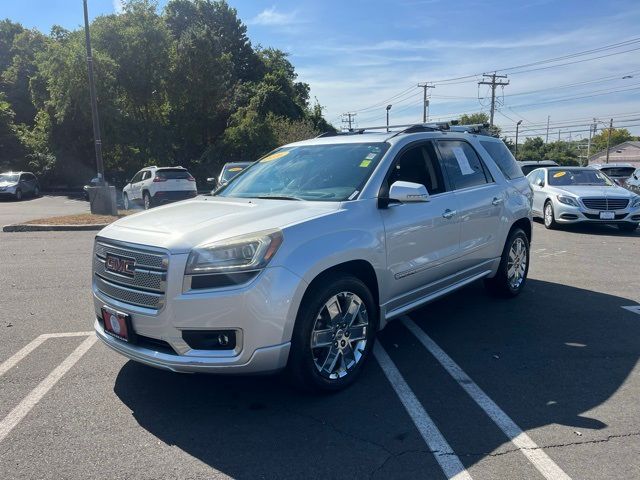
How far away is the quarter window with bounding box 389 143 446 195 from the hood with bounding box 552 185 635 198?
8.56 metres

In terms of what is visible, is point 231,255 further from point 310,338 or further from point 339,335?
point 339,335

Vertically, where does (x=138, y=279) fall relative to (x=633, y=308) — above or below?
above

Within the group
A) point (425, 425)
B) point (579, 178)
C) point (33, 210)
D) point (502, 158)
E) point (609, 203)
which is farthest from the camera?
point (33, 210)

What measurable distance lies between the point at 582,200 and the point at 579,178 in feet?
5.47

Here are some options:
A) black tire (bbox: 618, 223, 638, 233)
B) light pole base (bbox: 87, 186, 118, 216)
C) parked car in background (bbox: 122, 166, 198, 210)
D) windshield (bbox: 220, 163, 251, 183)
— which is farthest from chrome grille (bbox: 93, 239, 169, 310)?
parked car in background (bbox: 122, 166, 198, 210)

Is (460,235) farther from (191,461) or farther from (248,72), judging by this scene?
(248,72)

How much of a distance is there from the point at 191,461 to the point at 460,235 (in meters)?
3.27

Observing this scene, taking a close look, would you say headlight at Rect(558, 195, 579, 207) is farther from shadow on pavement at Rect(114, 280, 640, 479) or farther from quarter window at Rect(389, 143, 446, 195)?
quarter window at Rect(389, 143, 446, 195)

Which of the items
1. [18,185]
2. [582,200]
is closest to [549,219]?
[582,200]

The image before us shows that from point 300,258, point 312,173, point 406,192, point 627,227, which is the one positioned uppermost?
point 312,173

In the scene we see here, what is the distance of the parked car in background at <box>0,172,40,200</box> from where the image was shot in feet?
93.4

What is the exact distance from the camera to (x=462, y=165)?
550cm

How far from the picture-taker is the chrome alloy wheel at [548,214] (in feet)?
41.9

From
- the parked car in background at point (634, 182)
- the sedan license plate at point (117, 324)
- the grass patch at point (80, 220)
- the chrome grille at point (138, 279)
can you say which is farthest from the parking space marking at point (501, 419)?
the parked car in background at point (634, 182)
